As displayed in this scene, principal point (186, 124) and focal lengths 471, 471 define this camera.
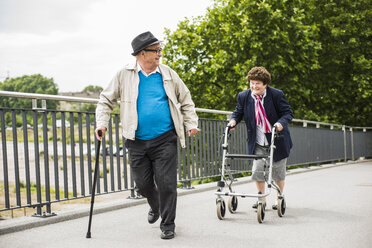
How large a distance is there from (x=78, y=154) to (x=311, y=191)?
152 inches

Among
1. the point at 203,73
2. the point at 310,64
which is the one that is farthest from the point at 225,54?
the point at 310,64

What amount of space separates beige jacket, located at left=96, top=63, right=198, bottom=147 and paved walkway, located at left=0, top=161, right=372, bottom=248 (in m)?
0.95

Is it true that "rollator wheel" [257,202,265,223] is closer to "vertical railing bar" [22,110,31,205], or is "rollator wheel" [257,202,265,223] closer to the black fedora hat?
the black fedora hat

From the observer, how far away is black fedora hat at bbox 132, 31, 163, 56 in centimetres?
424

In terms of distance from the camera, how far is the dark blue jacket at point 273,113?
5.30 meters

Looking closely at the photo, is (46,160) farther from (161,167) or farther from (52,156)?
(161,167)

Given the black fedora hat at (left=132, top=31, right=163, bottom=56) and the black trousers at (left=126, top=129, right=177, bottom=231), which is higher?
the black fedora hat at (left=132, top=31, right=163, bottom=56)

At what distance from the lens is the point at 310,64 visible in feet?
68.2

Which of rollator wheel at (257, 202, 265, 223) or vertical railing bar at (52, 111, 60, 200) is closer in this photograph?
rollator wheel at (257, 202, 265, 223)

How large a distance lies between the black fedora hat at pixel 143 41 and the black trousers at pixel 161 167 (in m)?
0.81

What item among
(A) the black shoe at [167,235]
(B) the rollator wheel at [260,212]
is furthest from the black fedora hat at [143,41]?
(B) the rollator wheel at [260,212]

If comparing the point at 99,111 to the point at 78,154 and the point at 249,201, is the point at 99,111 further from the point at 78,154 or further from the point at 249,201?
the point at 249,201

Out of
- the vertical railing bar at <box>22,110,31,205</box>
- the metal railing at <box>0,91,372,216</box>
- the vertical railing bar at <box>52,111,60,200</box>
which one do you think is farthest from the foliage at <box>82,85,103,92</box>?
the vertical railing bar at <box>22,110,31,205</box>

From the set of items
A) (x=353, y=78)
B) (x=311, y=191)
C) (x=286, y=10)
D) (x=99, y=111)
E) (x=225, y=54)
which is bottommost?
(x=311, y=191)
